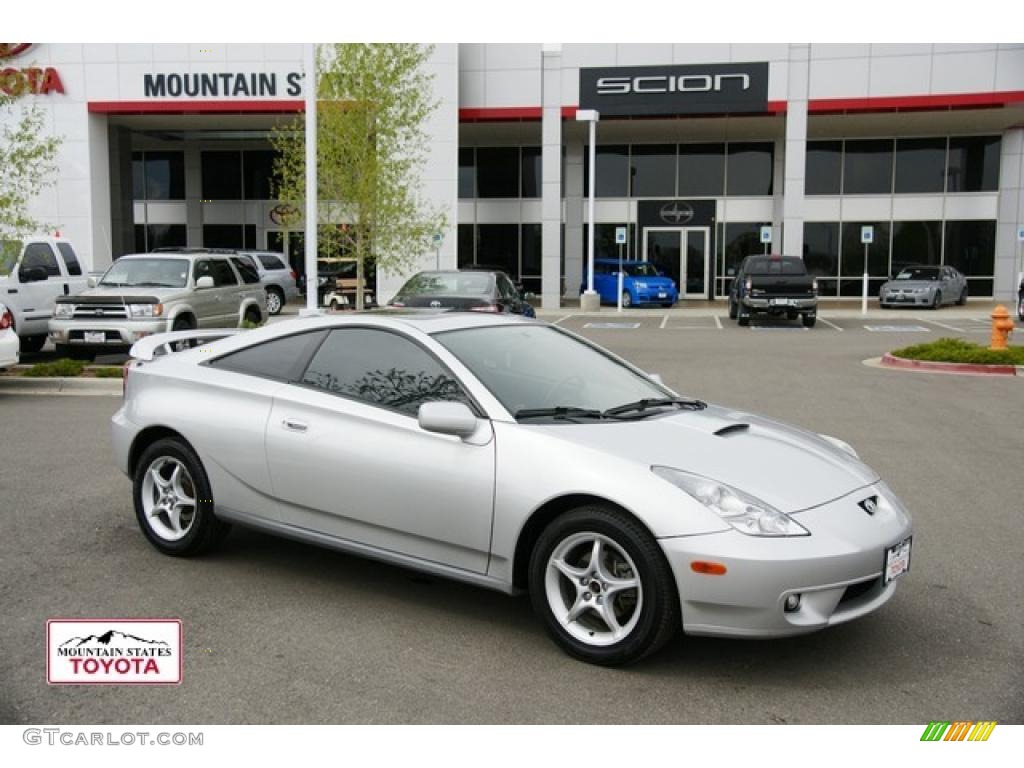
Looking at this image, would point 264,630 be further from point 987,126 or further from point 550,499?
point 987,126

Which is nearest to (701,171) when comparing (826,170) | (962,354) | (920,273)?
(826,170)

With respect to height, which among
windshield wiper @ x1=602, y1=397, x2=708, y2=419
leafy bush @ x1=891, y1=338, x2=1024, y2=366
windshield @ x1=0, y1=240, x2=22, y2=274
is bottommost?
leafy bush @ x1=891, y1=338, x2=1024, y2=366

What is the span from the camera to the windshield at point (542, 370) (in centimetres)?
503

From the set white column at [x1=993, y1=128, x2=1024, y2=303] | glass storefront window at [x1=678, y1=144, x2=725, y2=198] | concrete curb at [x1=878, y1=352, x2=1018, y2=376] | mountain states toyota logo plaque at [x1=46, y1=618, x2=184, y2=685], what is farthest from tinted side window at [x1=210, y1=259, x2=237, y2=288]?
white column at [x1=993, y1=128, x2=1024, y2=303]

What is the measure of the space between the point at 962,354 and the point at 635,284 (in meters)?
19.2

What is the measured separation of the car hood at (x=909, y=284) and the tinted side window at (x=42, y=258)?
84.5 feet

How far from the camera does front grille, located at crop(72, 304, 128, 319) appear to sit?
49.7 feet

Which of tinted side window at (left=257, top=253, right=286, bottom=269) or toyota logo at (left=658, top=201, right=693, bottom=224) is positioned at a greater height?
toyota logo at (left=658, top=201, right=693, bottom=224)

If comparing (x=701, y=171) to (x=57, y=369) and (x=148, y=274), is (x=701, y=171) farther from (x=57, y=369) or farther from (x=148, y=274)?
(x=57, y=369)

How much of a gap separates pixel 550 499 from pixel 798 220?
101 ft

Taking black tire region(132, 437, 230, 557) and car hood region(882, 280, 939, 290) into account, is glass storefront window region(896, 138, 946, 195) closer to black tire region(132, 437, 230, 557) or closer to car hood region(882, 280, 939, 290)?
car hood region(882, 280, 939, 290)

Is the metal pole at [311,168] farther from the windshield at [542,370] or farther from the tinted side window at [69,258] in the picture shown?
the windshield at [542,370]

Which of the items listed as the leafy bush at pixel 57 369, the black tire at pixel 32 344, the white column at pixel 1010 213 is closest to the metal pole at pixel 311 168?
the leafy bush at pixel 57 369

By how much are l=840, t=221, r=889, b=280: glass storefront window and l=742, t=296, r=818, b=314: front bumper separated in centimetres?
1263
